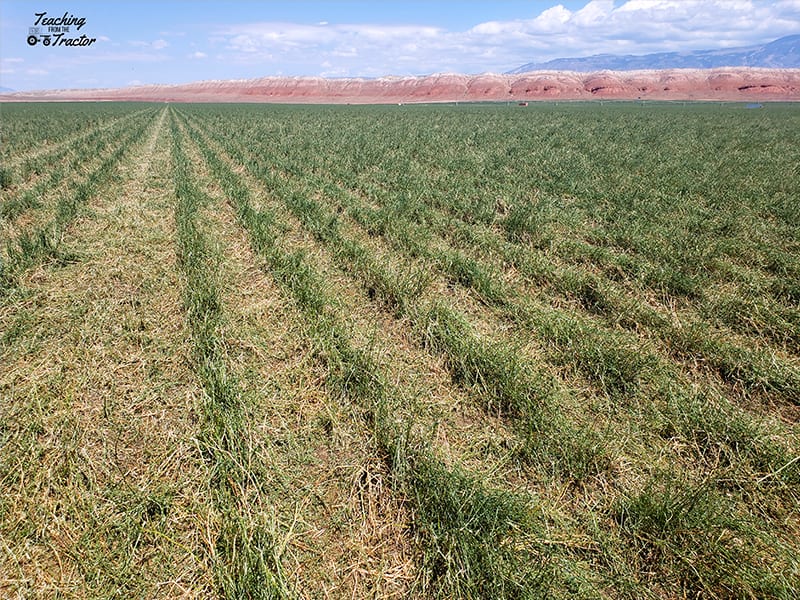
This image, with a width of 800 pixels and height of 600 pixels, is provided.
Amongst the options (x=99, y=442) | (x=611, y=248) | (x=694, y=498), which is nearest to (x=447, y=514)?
(x=694, y=498)

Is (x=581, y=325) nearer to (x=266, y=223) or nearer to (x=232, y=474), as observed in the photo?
(x=232, y=474)

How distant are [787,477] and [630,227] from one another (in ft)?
18.6

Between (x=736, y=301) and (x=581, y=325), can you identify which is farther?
(x=736, y=301)

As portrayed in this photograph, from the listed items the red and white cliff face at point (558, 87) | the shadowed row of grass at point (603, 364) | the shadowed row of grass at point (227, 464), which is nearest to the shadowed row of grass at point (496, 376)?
the shadowed row of grass at point (603, 364)

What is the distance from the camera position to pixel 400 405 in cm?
362

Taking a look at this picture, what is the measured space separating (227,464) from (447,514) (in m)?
1.57

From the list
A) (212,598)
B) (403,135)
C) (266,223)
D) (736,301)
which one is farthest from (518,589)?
(403,135)

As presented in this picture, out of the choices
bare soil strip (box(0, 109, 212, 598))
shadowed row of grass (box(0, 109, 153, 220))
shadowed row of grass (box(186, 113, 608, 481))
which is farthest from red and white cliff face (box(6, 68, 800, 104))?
shadowed row of grass (box(186, 113, 608, 481))

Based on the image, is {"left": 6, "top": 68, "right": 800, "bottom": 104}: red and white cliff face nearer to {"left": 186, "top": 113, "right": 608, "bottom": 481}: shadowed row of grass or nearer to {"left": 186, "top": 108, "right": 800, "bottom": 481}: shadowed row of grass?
{"left": 186, "top": 108, "right": 800, "bottom": 481}: shadowed row of grass

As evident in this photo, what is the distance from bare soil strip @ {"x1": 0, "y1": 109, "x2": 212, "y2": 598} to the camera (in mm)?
2332

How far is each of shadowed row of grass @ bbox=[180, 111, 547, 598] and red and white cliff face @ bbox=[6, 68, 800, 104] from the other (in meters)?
120

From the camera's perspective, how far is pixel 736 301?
504 cm

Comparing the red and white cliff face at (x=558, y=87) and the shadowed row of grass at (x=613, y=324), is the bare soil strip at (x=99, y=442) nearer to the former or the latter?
the shadowed row of grass at (x=613, y=324)

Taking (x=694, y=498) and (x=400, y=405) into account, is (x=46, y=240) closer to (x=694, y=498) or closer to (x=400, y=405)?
(x=400, y=405)
